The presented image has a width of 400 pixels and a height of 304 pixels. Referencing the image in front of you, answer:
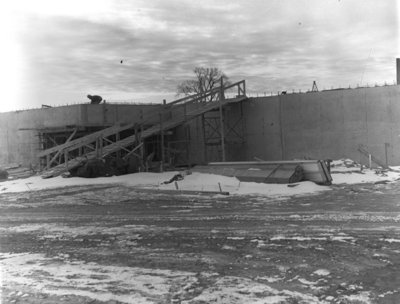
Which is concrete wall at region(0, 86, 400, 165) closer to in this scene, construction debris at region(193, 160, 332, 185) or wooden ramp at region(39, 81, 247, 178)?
wooden ramp at region(39, 81, 247, 178)

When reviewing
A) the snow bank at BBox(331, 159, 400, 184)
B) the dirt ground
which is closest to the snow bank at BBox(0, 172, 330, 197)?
the snow bank at BBox(331, 159, 400, 184)

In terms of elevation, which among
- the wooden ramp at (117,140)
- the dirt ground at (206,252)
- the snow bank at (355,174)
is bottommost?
the dirt ground at (206,252)

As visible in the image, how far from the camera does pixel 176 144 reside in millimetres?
26078

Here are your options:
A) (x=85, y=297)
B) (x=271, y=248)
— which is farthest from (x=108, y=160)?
(x=85, y=297)

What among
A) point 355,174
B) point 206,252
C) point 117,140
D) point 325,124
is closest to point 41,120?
point 117,140

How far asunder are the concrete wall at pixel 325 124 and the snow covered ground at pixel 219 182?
1.23m

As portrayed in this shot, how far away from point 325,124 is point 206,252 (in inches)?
621

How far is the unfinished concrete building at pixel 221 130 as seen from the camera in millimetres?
19828

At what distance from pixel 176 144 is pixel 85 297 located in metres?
21.4

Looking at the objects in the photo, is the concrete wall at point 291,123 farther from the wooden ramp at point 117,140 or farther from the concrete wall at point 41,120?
the wooden ramp at point 117,140

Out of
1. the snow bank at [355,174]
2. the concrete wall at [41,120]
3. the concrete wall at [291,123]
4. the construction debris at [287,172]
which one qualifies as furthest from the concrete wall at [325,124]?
the concrete wall at [41,120]

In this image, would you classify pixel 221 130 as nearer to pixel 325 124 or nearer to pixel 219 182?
pixel 325 124

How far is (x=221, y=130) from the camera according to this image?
883 inches

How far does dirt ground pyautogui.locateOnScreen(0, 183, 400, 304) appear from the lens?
191 inches
